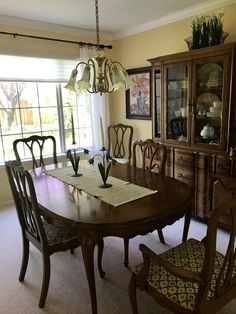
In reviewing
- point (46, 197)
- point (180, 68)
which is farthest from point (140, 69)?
point (46, 197)

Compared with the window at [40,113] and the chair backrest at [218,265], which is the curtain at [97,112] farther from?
the chair backrest at [218,265]

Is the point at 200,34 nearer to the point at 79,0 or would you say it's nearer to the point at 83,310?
the point at 79,0

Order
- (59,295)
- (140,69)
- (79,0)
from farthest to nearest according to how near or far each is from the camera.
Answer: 1. (140,69)
2. (79,0)
3. (59,295)

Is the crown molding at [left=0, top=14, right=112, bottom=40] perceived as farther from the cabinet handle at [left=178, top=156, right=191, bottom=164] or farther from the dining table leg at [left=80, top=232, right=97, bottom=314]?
the dining table leg at [left=80, top=232, right=97, bottom=314]

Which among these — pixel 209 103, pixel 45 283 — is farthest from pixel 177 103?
pixel 45 283

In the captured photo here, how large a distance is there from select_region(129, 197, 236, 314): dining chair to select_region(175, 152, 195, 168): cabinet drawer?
147 cm

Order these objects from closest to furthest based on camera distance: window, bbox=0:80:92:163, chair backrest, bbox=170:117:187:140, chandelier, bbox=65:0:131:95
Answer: chandelier, bbox=65:0:131:95
chair backrest, bbox=170:117:187:140
window, bbox=0:80:92:163

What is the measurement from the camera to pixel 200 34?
275cm

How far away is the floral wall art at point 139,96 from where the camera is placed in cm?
385

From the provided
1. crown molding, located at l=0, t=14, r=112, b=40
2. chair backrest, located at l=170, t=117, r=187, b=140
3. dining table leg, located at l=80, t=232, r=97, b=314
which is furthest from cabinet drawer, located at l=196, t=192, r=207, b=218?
crown molding, located at l=0, t=14, r=112, b=40

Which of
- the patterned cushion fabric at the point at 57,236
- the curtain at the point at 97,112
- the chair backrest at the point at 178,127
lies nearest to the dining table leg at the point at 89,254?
the patterned cushion fabric at the point at 57,236

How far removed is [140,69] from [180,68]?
1.04m

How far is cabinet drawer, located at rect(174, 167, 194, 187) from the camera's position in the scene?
2982mm

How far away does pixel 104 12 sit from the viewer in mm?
3150
